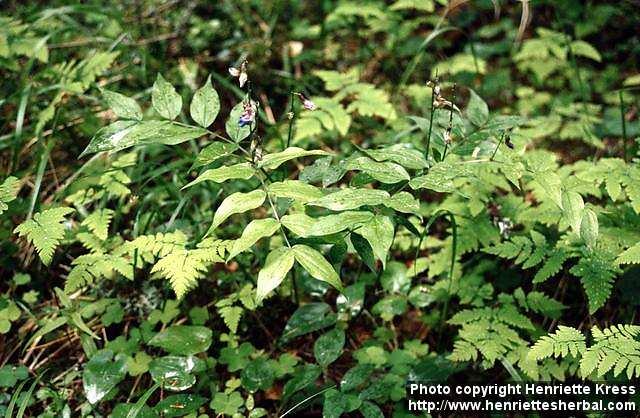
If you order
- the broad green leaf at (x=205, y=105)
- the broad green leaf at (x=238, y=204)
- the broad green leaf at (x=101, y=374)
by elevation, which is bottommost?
the broad green leaf at (x=101, y=374)

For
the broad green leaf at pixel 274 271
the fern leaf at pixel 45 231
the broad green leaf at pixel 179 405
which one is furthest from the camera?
the broad green leaf at pixel 179 405

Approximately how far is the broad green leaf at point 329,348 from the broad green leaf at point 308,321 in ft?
0.17

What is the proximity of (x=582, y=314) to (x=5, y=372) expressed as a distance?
8.67ft

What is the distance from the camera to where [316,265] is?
166 cm

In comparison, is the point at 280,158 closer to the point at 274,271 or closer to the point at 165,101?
the point at 274,271

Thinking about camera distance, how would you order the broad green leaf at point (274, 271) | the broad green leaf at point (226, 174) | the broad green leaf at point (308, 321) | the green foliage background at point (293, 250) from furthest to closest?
the broad green leaf at point (308, 321) → the green foliage background at point (293, 250) → the broad green leaf at point (226, 174) → the broad green leaf at point (274, 271)

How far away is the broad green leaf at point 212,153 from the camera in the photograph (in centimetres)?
200

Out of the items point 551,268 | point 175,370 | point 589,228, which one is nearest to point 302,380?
point 175,370

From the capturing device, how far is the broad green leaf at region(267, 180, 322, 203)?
5.99 ft

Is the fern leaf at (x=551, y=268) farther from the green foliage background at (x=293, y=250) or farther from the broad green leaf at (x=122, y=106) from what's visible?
the broad green leaf at (x=122, y=106)

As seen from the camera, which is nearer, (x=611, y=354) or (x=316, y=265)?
(x=316, y=265)

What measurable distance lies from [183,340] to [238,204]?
881 millimetres

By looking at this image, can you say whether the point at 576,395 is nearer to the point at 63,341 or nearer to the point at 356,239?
the point at 356,239

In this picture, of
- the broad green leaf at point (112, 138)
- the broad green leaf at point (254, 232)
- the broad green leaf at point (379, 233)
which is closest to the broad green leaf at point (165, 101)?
the broad green leaf at point (112, 138)
